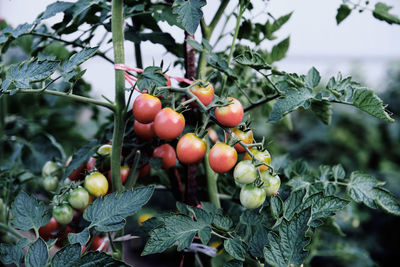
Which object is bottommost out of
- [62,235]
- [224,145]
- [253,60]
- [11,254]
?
[62,235]

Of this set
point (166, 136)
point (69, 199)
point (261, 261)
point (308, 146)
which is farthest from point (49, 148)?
point (308, 146)

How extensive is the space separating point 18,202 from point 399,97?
9.38 feet

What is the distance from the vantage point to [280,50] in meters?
0.77

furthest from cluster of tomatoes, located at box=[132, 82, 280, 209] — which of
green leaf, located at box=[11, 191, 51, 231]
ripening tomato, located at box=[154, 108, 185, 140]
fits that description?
green leaf, located at box=[11, 191, 51, 231]

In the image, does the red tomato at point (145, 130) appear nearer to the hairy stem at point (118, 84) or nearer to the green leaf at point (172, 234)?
the hairy stem at point (118, 84)

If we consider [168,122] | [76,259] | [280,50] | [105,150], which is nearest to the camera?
[76,259]

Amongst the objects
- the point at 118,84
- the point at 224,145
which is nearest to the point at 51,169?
the point at 118,84

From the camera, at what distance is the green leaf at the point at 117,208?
494 millimetres

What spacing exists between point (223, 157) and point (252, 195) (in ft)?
0.23

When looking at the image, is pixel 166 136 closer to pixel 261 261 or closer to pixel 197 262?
pixel 261 261

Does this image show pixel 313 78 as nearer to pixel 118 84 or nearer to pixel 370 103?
pixel 370 103

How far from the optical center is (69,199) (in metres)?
0.60

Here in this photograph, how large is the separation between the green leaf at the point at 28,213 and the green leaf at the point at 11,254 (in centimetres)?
3

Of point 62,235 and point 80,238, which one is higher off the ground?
point 80,238
